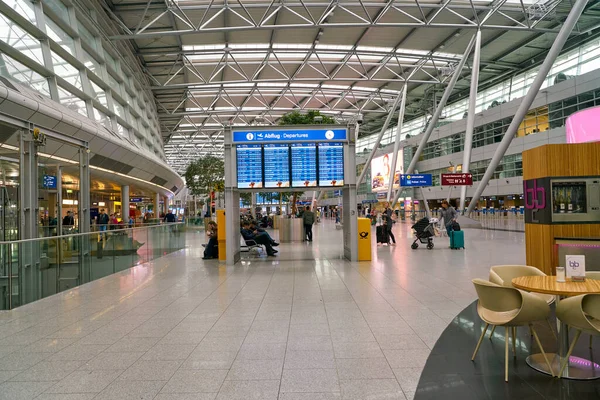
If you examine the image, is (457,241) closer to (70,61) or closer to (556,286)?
(556,286)

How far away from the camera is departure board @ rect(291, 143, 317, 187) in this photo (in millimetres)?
12102

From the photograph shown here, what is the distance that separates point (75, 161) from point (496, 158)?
19.6 m

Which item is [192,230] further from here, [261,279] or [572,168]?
[572,168]

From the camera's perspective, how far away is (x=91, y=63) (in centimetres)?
2003

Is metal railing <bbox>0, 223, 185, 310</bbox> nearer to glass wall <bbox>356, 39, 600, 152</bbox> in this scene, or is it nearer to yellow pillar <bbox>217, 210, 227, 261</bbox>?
yellow pillar <bbox>217, 210, 227, 261</bbox>

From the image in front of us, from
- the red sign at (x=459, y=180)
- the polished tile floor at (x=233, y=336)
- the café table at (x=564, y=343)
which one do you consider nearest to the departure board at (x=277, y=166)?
the polished tile floor at (x=233, y=336)

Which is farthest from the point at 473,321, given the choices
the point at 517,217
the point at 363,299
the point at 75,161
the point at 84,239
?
the point at 517,217

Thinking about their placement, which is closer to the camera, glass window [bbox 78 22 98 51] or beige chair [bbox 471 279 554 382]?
beige chair [bbox 471 279 554 382]

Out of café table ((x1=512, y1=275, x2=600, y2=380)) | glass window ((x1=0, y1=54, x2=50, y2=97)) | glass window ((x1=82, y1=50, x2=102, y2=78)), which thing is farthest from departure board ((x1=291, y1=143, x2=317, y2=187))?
glass window ((x1=82, y1=50, x2=102, y2=78))

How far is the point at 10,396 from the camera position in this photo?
336cm

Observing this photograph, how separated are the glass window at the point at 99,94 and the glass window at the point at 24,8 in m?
4.62

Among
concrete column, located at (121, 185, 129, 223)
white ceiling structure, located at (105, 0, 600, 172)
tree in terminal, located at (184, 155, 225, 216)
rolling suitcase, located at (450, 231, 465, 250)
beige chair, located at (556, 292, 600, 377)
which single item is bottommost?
rolling suitcase, located at (450, 231, 465, 250)

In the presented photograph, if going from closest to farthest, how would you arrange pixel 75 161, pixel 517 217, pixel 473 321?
1. pixel 473 321
2. pixel 75 161
3. pixel 517 217

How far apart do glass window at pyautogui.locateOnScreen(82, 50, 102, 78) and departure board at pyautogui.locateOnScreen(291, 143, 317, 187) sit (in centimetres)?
1247
